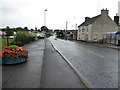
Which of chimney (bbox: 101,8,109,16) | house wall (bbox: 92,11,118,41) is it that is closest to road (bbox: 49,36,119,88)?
house wall (bbox: 92,11,118,41)

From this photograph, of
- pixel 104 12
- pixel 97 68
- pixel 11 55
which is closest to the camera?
pixel 11 55

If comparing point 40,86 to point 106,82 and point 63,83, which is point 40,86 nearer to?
point 63,83

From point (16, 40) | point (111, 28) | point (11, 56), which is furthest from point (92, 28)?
point (11, 56)

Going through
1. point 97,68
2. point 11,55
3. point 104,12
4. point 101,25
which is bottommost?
point 97,68

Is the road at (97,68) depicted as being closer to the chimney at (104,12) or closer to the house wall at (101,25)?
the house wall at (101,25)

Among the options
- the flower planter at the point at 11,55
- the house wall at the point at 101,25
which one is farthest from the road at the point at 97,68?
the house wall at the point at 101,25

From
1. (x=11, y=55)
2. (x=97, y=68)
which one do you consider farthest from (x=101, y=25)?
(x=11, y=55)

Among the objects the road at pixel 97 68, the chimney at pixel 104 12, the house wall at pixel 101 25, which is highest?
the chimney at pixel 104 12

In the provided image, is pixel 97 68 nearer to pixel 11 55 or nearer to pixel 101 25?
pixel 11 55

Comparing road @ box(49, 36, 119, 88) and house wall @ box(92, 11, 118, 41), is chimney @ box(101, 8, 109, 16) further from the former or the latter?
road @ box(49, 36, 119, 88)

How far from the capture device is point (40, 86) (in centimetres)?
374

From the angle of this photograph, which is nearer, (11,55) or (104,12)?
(11,55)

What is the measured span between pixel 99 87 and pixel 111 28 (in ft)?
112

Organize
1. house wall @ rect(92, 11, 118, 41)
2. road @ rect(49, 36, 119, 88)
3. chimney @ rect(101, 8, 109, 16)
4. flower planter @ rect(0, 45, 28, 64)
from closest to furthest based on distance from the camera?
road @ rect(49, 36, 119, 88), flower planter @ rect(0, 45, 28, 64), chimney @ rect(101, 8, 109, 16), house wall @ rect(92, 11, 118, 41)
